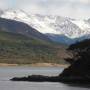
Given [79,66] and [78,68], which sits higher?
[79,66]

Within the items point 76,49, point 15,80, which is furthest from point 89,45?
point 15,80

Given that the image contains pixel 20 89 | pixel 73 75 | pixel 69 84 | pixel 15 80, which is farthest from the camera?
pixel 15 80

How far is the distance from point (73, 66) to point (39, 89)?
89.0ft

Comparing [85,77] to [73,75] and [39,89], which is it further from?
[39,89]

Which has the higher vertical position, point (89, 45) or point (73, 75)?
point (89, 45)

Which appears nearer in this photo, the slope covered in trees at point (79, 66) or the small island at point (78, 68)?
the small island at point (78, 68)

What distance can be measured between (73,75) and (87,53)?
366 inches

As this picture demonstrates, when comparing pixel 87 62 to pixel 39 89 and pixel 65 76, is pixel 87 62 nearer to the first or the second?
pixel 65 76

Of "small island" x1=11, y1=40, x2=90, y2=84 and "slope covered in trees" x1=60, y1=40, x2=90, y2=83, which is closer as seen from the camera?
"small island" x1=11, y1=40, x2=90, y2=84

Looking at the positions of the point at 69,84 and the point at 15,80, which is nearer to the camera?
the point at 69,84

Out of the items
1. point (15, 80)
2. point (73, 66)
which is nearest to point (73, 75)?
point (73, 66)

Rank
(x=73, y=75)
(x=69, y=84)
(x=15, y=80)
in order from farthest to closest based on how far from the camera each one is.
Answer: (x=15, y=80), (x=73, y=75), (x=69, y=84)

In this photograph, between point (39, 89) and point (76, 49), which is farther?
point (76, 49)

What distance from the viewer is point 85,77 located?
14325 cm
